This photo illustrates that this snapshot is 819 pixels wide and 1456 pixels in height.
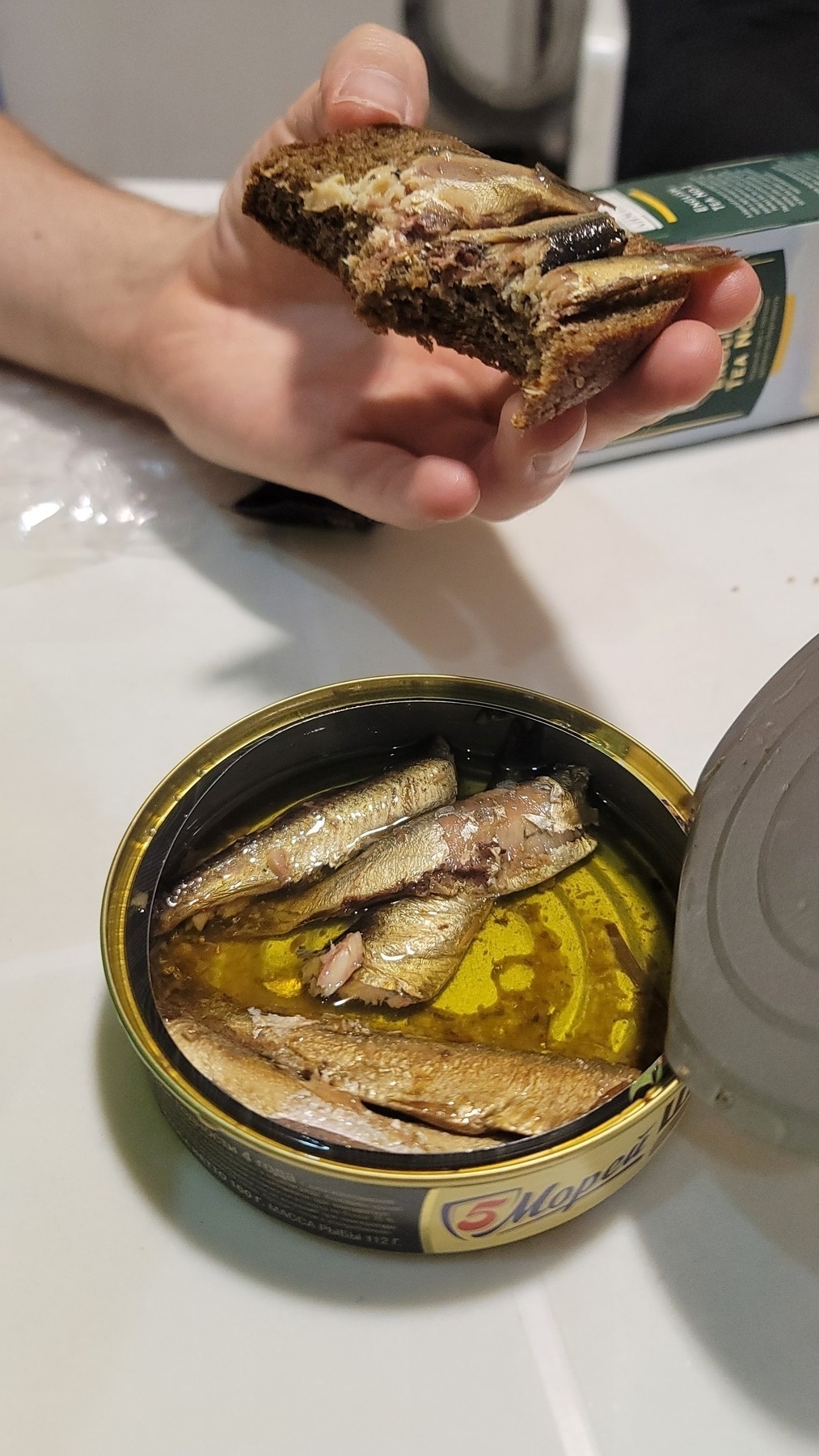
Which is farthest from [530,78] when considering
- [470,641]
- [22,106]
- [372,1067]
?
[372,1067]

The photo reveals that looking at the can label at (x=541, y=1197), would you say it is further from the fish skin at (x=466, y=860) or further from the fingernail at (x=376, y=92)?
the fingernail at (x=376, y=92)

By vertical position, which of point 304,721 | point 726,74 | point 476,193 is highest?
point 726,74

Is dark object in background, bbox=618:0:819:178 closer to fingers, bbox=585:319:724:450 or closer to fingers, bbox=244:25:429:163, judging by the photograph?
fingers, bbox=244:25:429:163

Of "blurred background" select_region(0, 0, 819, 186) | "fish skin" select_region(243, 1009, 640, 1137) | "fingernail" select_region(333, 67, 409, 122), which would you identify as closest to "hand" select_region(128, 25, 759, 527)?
"fingernail" select_region(333, 67, 409, 122)

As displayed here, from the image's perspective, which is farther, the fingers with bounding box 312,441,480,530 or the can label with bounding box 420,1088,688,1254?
the fingers with bounding box 312,441,480,530

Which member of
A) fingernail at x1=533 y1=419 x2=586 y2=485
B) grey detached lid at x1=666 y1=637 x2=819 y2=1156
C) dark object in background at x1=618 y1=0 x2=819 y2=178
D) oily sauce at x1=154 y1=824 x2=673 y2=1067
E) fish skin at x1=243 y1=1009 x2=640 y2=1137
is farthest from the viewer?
dark object in background at x1=618 y1=0 x2=819 y2=178

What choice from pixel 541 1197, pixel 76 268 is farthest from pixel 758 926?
pixel 76 268

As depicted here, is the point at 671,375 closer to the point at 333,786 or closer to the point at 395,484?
the point at 395,484
